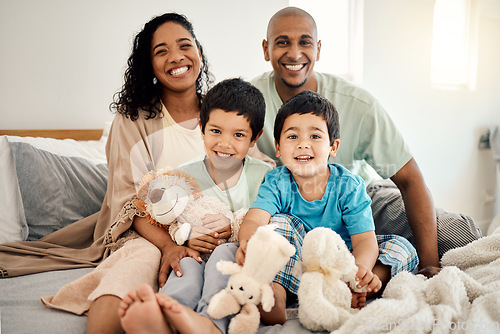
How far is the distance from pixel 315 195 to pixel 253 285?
1.43 feet

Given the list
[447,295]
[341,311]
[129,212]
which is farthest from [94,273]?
[447,295]

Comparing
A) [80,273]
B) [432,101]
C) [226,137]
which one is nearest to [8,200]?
[80,273]

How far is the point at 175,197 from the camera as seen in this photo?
3.51ft

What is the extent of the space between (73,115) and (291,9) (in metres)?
1.24

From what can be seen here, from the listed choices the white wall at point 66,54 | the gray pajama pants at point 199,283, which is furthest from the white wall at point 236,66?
the gray pajama pants at point 199,283

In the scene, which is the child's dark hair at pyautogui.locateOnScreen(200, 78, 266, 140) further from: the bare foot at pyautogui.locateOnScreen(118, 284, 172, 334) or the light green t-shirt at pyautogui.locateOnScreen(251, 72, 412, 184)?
the bare foot at pyautogui.locateOnScreen(118, 284, 172, 334)

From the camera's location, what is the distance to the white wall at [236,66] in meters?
1.81

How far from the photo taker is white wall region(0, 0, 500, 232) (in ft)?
5.94

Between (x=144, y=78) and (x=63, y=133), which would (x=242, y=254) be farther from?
(x=63, y=133)

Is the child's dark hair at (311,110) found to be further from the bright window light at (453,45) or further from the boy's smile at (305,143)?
the bright window light at (453,45)

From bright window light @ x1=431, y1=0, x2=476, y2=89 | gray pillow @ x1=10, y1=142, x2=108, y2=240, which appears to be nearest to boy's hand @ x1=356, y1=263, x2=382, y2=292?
gray pillow @ x1=10, y1=142, x2=108, y2=240

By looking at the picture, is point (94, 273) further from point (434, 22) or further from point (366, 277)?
point (434, 22)

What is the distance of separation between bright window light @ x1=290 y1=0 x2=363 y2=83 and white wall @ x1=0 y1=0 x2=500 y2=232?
79 mm

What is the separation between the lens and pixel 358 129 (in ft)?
4.92
